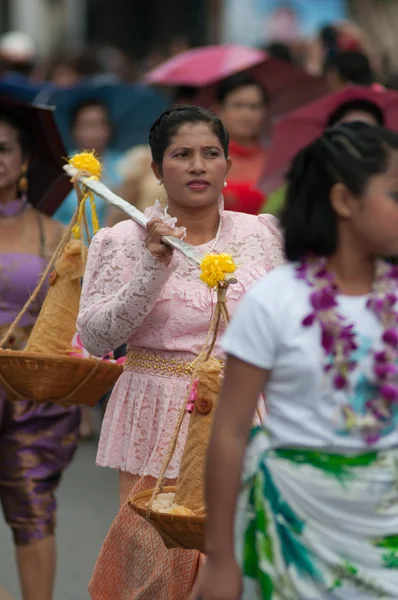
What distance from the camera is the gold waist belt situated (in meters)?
5.00

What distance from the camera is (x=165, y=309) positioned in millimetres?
4984

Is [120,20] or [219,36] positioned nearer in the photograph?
[219,36]

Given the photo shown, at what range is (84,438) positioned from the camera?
10.6m

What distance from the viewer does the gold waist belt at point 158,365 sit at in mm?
5004

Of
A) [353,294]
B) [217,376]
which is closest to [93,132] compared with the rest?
[217,376]

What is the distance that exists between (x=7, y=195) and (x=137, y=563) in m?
1.90

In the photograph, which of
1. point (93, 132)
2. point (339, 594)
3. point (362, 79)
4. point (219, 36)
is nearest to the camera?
point (339, 594)

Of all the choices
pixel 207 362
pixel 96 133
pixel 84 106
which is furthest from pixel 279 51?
pixel 207 362

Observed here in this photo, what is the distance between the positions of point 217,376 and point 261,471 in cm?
91

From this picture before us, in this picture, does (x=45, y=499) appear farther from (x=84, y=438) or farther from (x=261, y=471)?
(x=84, y=438)

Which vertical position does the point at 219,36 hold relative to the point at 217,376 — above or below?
above

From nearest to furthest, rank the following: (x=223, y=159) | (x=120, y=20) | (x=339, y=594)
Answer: (x=339, y=594) → (x=223, y=159) → (x=120, y=20)

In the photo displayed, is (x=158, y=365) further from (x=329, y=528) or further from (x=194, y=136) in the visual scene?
(x=329, y=528)

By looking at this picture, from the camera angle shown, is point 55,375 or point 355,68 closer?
point 55,375
